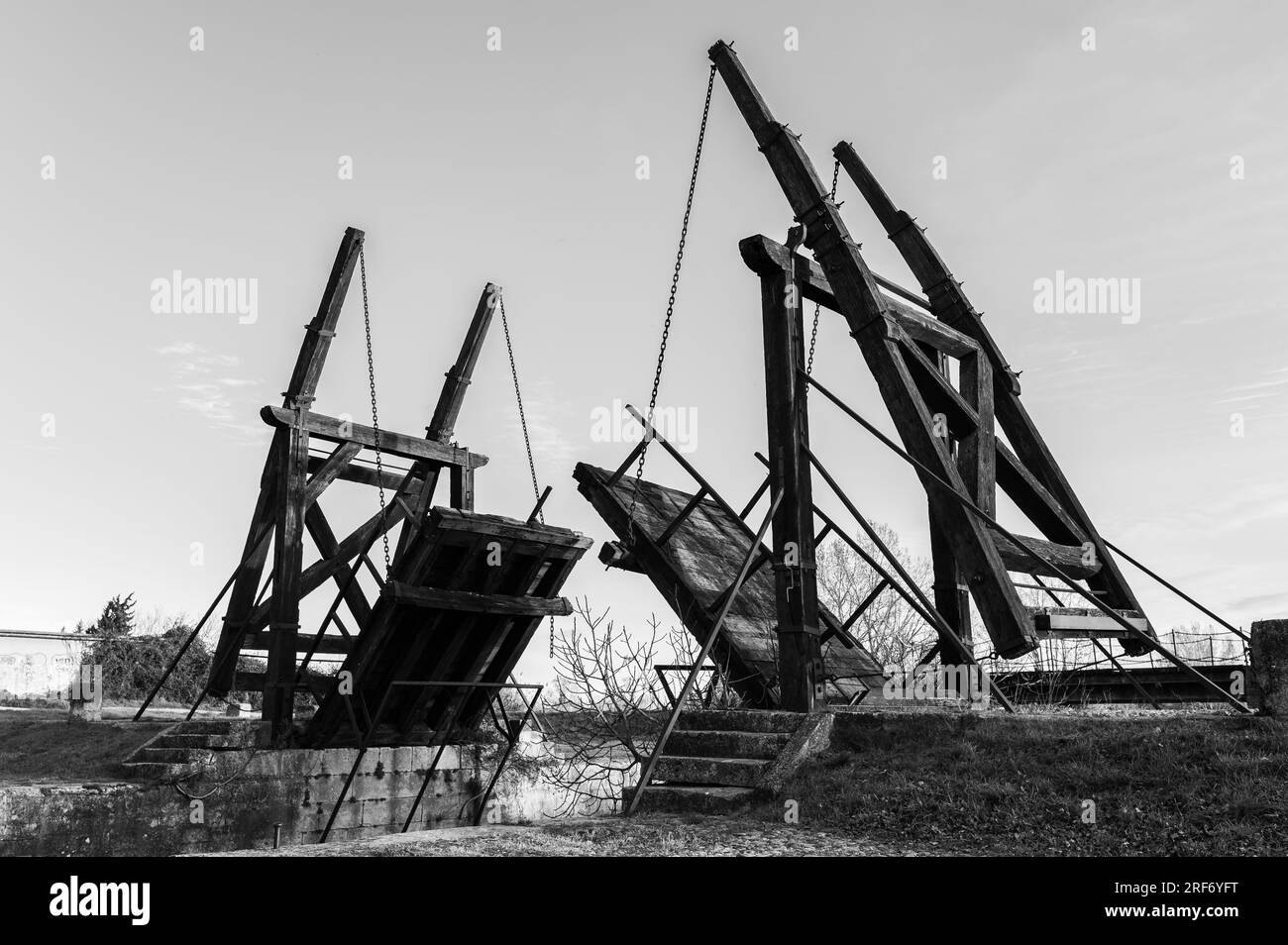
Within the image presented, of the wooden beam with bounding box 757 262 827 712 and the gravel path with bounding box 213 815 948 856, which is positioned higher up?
the wooden beam with bounding box 757 262 827 712

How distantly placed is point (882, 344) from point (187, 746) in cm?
810

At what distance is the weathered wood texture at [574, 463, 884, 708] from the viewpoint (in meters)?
8.80

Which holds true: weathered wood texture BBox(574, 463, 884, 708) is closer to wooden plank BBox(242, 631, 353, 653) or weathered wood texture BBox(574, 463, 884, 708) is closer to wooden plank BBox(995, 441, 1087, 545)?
wooden plank BBox(995, 441, 1087, 545)

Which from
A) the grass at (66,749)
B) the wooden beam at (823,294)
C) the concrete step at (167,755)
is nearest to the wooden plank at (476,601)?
the concrete step at (167,755)

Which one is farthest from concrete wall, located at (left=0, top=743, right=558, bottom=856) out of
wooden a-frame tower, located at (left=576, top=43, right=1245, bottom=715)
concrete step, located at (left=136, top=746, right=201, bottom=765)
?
wooden a-frame tower, located at (left=576, top=43, right=1245, bottom=715)

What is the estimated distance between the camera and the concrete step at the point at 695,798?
19.6 ft

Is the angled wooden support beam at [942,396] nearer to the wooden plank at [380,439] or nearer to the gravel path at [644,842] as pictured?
the gravel path at [644,842]

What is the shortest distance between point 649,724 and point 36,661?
869 inches

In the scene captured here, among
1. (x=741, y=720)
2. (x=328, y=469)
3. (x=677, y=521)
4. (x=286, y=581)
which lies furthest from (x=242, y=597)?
(x=741, y=720)

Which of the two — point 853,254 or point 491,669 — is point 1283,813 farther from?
point 491,669

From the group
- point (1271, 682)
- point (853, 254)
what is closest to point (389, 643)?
point (853, 254)

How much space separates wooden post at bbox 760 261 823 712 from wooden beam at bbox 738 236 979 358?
6.0 inches

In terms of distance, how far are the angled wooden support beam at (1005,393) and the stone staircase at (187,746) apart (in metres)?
8.15

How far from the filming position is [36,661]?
25203 millimetres
